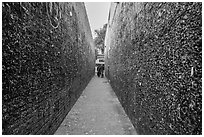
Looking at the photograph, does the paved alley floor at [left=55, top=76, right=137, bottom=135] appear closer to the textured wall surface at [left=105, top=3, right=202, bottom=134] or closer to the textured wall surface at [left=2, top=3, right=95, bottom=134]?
the textured wall surface at [left=2, top=3, right=95, bottom=134]

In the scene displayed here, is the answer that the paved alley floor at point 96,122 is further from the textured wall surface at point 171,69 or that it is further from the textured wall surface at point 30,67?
the textured wall surface at point 171,69

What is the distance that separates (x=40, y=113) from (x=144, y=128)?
5.43 feet

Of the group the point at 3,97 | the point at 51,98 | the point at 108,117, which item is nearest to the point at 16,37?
the point at 3,97

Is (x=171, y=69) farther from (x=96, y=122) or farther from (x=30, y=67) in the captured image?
(x=96, y=122)

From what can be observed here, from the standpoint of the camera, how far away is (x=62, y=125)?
382cm

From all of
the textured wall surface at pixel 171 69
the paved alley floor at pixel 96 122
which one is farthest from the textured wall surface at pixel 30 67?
the textured wall surface at pixel 171 69

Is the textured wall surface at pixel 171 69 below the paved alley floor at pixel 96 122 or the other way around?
the other way around

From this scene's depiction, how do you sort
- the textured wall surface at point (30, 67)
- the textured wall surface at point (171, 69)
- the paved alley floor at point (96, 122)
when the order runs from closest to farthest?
1. the textured wall surface at point (171, 69)
2. the textured wall surface at point (30, 67)
3. the paved alley floor at point (96, 122)

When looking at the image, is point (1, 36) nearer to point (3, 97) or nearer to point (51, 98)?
point (3, 97)

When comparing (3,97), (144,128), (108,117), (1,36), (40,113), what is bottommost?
(108,117)

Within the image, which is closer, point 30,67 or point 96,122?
point 30,67

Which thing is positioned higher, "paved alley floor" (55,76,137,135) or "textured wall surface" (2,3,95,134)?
"textured wall surface" (2,3,95,134)

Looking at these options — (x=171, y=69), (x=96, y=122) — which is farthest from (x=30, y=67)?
(x=96, y=122)

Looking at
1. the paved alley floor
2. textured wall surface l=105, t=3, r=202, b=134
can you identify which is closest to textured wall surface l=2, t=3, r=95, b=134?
the paved alley floor
